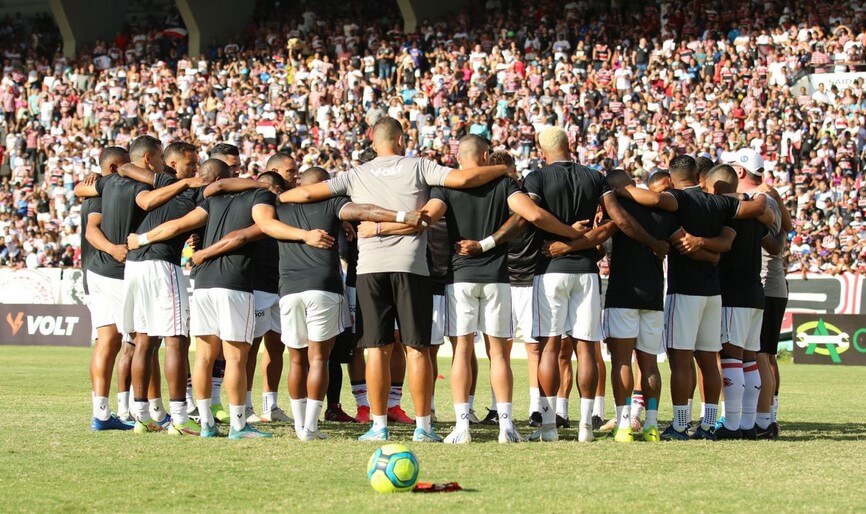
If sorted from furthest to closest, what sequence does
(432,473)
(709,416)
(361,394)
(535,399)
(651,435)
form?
(361,394)
(535,399)
(709,416)
(651,435)
(432,473)

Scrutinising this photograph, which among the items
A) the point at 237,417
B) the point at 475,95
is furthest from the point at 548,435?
the point at 475,95

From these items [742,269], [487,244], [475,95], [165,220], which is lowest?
[742,269]

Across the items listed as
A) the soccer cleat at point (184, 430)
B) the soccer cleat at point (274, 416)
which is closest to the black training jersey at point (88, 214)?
the soccer cleat at point (184, 430)

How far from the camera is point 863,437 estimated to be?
11.3 m

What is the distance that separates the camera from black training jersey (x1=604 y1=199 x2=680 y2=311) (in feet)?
34.6

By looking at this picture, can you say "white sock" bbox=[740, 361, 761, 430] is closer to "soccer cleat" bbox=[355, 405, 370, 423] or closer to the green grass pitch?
the green grass pitch

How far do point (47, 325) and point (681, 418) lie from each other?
77.2 ft

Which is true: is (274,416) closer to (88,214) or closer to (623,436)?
(88,214)

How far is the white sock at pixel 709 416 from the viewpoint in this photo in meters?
10.9

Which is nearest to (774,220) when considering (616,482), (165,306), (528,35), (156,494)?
(616,482)

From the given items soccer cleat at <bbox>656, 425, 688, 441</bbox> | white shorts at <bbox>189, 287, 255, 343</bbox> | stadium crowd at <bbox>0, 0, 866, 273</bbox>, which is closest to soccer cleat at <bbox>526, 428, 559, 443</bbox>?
soccer cleat at <bbox>656, 425, 688, 441</bbox>

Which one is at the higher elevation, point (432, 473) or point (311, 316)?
point (311, 316)

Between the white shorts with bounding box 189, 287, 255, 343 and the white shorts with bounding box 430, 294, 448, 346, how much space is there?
1.63 m

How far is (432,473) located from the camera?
845 centimetres
